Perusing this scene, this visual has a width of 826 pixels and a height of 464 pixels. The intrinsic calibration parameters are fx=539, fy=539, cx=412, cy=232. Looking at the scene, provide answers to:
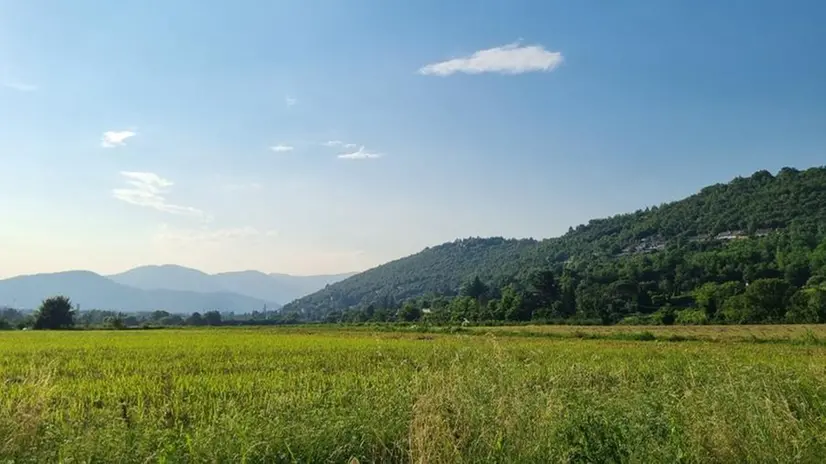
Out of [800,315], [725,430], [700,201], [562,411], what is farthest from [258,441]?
[700,201]

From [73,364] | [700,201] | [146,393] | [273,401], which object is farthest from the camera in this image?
[700,201]

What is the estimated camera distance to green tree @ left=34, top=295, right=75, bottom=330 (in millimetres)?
76062

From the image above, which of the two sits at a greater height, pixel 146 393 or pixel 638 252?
pixel 638 252

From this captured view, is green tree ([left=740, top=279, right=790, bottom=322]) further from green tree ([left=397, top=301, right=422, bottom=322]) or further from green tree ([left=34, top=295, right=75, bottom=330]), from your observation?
green tree ([left=34, top=295, right=75, bottom=330])

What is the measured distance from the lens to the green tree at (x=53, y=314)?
76.1m

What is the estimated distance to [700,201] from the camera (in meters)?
156

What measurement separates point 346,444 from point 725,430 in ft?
13.1

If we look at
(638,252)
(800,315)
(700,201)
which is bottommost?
(800,315)

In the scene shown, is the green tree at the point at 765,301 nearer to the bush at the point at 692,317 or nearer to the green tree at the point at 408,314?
the bush at the point at 692,317

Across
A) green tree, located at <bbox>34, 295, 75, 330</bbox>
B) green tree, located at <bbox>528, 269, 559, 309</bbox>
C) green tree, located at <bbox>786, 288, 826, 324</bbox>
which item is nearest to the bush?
green tree, located at <bbox>786, 288, 826, 324</bbox>

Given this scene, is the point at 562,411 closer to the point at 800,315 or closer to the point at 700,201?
the point at 800,315

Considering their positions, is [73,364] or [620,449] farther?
[73,364]

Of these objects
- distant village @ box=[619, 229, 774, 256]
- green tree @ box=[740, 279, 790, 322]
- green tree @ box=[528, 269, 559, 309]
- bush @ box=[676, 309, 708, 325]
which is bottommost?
bush @ box=[676, 309, 708, 325]

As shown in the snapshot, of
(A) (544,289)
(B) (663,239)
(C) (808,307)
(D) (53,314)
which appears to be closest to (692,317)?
(C) (808,307)
